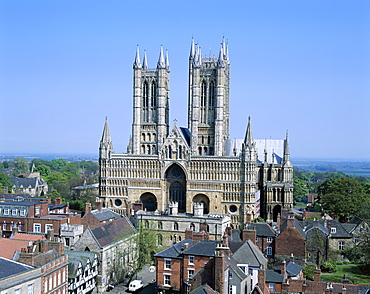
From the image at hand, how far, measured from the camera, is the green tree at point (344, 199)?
84.7m

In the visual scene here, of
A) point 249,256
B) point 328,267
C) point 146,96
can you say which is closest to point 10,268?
point 249,256

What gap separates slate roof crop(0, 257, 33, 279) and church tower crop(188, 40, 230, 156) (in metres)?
54.8

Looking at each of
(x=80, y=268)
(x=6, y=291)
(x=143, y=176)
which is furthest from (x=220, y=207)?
(x=6, y=291)

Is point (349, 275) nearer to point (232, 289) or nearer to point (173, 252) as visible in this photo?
point (173, 252)

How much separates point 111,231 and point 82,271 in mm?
9026

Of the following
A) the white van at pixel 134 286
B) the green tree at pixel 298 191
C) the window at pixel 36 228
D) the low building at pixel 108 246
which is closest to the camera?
the low building at pixel 108 246

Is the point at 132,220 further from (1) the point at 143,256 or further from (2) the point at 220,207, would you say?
(2) the point at 220,207

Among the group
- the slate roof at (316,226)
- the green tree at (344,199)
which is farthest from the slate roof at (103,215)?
the green tree at (344,199)

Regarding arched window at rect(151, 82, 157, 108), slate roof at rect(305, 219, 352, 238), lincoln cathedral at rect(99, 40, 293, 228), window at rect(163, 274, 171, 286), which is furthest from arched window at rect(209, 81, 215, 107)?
window at rect(163, 274, 171, 286)

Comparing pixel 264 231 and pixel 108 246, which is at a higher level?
pixel 264 231

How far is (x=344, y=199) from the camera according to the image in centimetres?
8706

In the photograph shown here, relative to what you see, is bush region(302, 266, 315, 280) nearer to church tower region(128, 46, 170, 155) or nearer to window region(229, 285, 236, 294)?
window region(229, 285, 236, 294)

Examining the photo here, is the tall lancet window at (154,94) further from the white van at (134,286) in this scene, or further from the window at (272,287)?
the window at (272,287)

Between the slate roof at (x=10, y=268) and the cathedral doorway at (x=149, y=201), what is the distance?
52.3m
